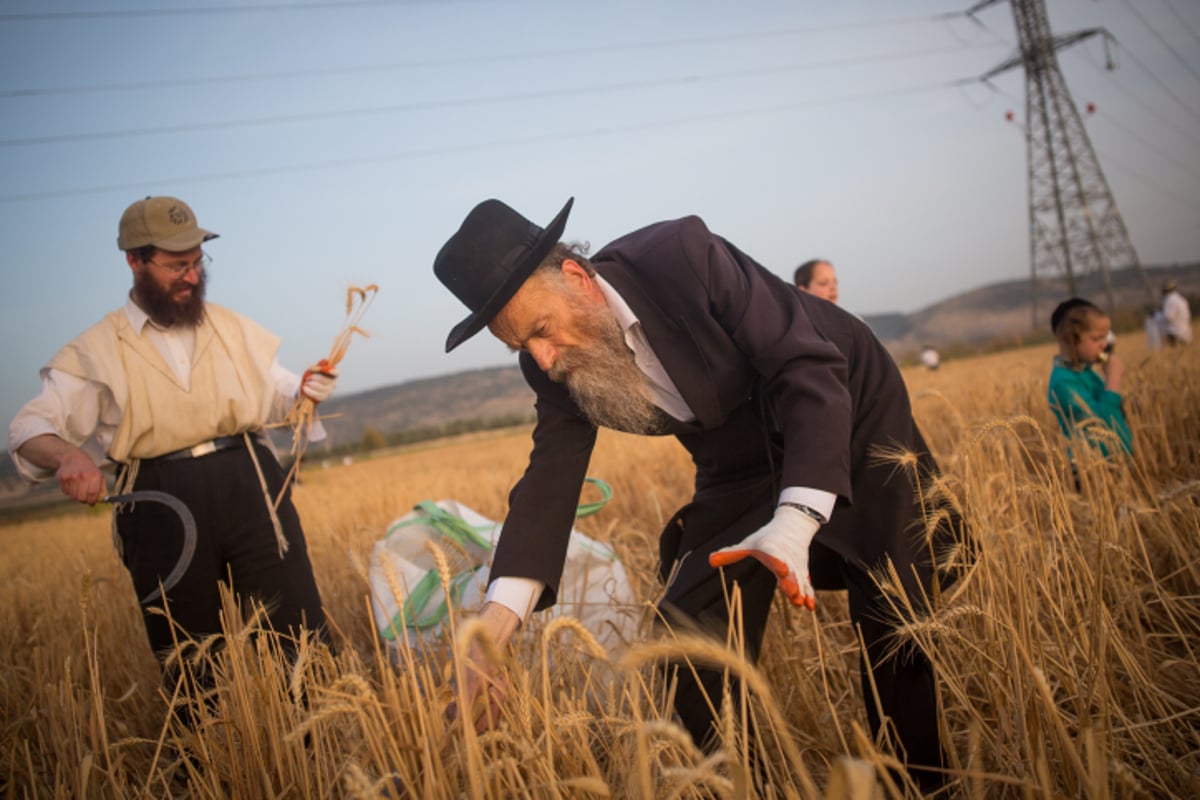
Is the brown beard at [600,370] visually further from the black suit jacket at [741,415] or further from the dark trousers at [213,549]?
the dark trousers at [213,549]

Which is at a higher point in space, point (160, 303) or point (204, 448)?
point (160, 303)

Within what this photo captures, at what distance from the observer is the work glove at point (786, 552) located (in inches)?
52.2

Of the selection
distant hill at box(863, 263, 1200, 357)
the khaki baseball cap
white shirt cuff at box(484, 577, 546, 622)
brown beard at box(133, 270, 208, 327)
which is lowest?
distant hill at box(863, 263, 1200, 357)

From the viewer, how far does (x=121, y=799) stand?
143cm

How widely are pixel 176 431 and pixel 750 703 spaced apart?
222 centimetres

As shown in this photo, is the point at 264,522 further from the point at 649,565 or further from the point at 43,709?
the point at 649,565

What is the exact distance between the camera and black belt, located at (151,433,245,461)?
104 inches

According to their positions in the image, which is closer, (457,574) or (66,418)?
(66,418)

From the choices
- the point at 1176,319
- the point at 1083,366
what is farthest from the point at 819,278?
the point at 1176,319

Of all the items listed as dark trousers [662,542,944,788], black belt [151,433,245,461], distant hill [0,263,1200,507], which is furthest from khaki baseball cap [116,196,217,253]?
distant hill [0,263,1200,507]

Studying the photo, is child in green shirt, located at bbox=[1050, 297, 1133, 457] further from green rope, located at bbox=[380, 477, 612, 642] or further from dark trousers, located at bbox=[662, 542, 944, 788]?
dark trousers, located at bbox=[662, 542, 944, 788]

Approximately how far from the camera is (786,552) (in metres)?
1.38

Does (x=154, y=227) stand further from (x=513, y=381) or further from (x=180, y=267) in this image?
(x=513, y=381)

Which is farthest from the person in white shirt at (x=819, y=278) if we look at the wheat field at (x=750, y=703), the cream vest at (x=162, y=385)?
the cream vest at (x=162, y=385)
